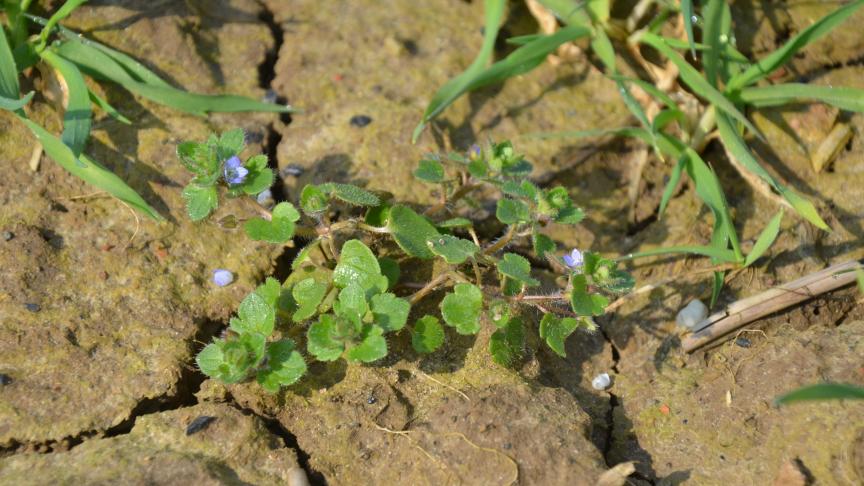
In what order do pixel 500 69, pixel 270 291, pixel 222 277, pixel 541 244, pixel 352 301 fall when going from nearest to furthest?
pixel 352 301
pixel 270 291
pixel 541 244
pixel 222 277
pixel 500 69

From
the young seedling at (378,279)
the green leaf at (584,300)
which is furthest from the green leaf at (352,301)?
the green leaf at (584,300)

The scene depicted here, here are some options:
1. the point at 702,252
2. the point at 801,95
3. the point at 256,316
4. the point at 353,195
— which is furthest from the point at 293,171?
the point at 801,95

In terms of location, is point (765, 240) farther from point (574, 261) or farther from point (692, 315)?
point (574, 261)

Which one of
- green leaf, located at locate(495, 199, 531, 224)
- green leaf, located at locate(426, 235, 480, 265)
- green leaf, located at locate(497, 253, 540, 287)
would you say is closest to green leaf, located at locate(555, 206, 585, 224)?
green leaf, located at locate(495, 199, 531, 224)

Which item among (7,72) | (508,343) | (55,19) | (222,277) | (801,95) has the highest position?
(801,95)

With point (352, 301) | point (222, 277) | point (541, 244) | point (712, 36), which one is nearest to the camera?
point (352, 301)

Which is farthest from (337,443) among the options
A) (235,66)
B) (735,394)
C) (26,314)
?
(235,66)
